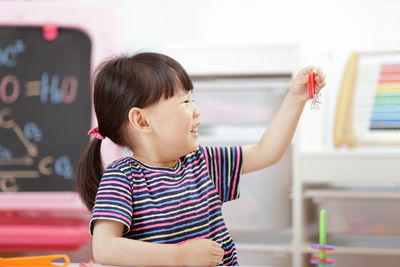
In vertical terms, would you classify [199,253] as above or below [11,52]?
below

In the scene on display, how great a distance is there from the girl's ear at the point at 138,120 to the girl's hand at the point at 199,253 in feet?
0.77

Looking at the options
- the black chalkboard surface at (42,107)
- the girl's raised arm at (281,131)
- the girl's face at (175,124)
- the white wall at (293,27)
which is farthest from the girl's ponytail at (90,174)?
the white wall at (293,27)

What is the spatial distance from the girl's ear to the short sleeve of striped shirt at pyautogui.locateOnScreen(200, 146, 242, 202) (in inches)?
4.9

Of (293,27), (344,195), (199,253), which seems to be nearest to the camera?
(199,253)

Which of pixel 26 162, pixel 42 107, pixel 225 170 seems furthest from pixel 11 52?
pixel 225 170

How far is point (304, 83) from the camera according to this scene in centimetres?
83

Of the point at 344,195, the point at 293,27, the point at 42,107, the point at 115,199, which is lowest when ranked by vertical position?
the point at 344,195

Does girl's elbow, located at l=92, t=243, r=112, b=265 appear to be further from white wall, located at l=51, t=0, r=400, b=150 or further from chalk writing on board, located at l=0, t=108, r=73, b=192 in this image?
white wall, located at l=51, t=0, r=400, b=150

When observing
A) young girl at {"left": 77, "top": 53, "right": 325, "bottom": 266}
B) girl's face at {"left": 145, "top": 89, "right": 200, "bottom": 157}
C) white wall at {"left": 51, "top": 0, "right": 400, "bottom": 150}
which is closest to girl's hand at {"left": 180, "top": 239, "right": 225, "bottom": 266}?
young girl at {"left": 77, "top": 53, "right": 325, "bottom": 266}

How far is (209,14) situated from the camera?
2.21 m

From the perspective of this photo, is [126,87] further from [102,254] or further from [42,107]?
[42,107]

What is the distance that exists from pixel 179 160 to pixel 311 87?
26 centimetres

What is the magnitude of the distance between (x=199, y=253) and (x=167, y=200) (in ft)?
0.46

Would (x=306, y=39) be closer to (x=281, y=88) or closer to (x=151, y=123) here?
(x=281, y=88)
